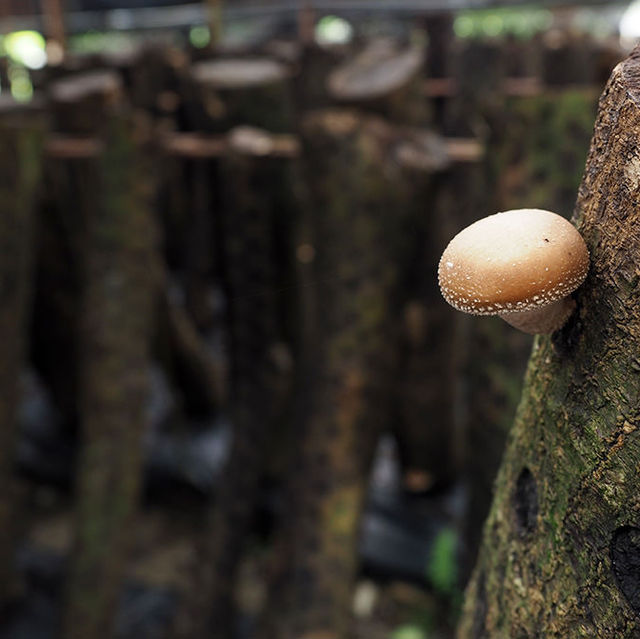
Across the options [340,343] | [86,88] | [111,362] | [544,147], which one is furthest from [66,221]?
[544,147]

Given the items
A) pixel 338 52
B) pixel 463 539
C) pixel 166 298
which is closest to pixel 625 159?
pixel 463 539

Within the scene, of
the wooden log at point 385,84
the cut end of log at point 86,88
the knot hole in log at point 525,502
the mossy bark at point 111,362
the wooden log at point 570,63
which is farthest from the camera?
the wooden log at point 570,63

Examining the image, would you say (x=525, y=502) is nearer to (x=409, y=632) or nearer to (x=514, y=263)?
(x=514, y=263)

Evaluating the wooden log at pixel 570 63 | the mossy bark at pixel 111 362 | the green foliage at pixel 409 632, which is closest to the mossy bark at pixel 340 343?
the mossy bark at pixel 111 362

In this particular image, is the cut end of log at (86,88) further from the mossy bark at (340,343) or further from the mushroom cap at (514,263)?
the mushroom cap at (514,263)

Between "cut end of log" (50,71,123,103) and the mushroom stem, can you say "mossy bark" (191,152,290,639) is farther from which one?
the mushroom stem

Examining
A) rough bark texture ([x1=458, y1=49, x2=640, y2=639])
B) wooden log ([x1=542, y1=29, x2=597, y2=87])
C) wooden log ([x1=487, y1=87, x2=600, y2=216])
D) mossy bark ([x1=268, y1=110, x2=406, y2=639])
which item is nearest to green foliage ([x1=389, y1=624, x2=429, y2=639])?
mossy bark ([x1=268, y1=110, x2=406, y2=639])

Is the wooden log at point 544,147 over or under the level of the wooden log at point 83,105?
under
